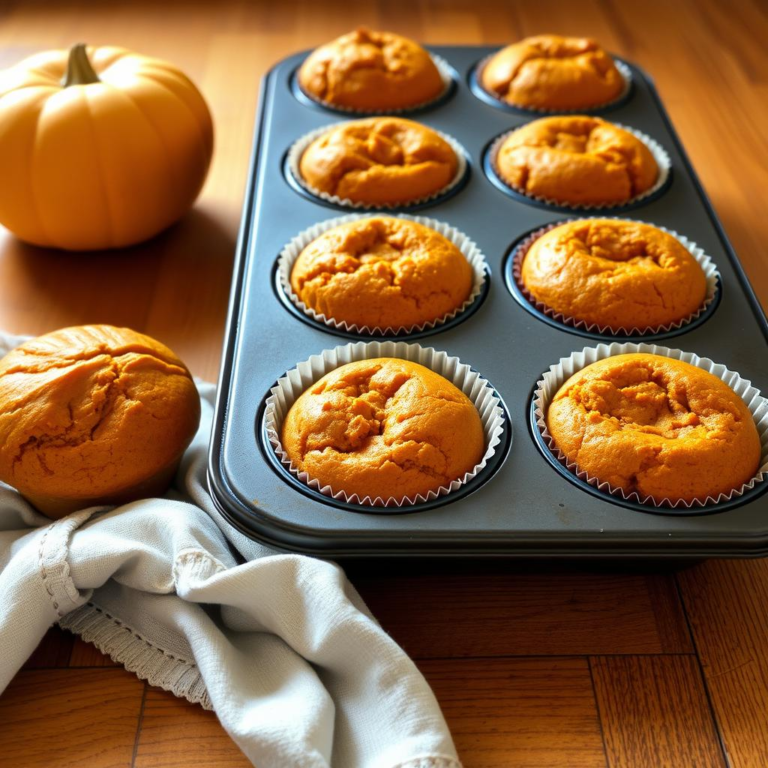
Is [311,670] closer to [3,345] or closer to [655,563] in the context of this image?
[655,563]

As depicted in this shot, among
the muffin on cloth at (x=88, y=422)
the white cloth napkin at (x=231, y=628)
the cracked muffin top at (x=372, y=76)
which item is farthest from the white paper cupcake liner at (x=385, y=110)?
the white cloth napkin at (x=231, y=628)

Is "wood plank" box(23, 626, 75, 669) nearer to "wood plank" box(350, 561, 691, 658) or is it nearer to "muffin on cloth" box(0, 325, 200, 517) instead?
"muffin on cloth" box(0, 325, 200, 517)

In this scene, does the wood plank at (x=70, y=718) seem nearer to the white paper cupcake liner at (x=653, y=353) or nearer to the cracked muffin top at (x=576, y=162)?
the white paper cupcake liner at (x=653, y=353)

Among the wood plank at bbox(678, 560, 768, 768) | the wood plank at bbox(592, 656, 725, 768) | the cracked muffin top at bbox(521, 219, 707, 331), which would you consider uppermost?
the cracked muffin top at bbox(521, 219, 707, 331)

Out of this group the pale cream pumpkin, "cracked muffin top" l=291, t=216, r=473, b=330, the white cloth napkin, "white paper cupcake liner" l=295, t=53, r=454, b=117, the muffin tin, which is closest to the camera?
the white cloth napkin

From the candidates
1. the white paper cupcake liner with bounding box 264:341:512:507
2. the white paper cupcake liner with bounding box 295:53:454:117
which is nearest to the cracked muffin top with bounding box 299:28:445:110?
the white paper cupcake liner with bounding box 295:53:454:117

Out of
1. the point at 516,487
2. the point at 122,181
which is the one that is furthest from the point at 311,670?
the point at 122,181

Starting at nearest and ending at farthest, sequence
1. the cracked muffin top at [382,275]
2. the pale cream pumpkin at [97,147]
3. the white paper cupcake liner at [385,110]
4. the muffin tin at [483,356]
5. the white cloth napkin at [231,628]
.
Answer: the white cloth napkin at [231,628] < the muffin tin at [483,356] < the cracked muffin top at [382,275] < the pale cream pumpkin at [97,147] < the white paper cupcake liner at [385,110]

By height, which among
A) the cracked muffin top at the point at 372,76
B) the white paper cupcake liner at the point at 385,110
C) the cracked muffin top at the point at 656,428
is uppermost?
the cracked muffin top at the point at 372,76
